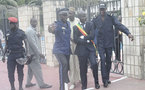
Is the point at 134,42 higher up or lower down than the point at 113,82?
higher up

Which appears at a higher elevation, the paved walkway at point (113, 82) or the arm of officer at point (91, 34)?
the arm of officer at point (91, 34)

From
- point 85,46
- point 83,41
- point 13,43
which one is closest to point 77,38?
point 83,41

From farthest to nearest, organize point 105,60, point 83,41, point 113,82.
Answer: point 113,82
point 105,60
point 83,41

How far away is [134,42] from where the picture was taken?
21.2 ft

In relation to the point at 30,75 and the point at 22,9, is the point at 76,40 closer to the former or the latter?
the point at 30,75

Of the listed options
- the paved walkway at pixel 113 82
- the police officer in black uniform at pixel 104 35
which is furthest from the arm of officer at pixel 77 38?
the paved walkway at pixel 113 82

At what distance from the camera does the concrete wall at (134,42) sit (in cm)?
632

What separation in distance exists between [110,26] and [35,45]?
2014 millimetres

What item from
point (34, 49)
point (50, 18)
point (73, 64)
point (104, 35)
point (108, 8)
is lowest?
point (73, 64)

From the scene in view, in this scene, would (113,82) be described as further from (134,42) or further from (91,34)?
(91,34)

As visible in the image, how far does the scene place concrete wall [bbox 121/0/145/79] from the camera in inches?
249

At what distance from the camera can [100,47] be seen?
232 inches

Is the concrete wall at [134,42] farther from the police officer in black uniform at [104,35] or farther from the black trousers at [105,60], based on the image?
the black trousers at [105,60]

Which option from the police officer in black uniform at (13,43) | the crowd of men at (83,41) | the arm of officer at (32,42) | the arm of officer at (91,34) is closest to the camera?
the crowd of men at (83,41)
